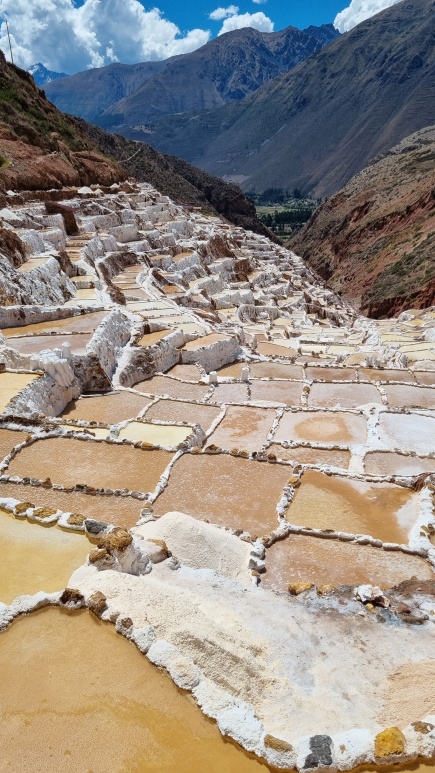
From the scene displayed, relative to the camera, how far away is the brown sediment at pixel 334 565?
767 centimetres

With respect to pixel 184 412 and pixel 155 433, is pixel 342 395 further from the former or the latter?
pixel 155 433

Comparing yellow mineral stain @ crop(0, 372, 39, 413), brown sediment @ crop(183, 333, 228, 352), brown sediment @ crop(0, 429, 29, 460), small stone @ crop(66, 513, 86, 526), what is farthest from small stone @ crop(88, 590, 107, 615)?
brown sediment @ crop(183, 333, 228, 352)

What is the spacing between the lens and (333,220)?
284ft

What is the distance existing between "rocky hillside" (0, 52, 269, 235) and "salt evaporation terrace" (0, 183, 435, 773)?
22.6 m

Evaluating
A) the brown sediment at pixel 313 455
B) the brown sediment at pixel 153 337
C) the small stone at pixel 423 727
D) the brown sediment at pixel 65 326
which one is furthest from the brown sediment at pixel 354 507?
the brown sediment at pixel 65 326

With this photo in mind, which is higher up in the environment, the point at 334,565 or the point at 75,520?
the point at 75,520

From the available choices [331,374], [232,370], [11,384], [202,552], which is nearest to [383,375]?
[331,374]

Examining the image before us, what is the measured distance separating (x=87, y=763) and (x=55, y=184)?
141ft

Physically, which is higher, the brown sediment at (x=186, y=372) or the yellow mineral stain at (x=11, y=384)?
the yellow mineral stain at (x=11, y=384)

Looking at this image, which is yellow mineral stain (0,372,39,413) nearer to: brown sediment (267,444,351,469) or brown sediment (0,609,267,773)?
brown sediment (267,444,351,469)

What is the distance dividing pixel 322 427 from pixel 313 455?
1.94 meters

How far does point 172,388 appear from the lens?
1802 cm

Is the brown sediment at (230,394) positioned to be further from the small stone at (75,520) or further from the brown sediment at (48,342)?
the small stone at (75,520)

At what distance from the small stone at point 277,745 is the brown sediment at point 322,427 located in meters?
8.96
